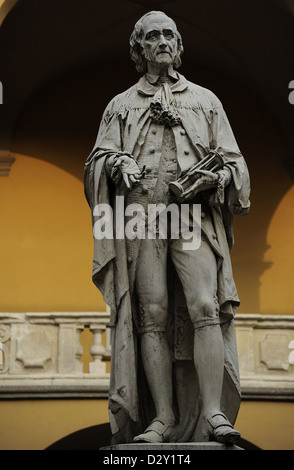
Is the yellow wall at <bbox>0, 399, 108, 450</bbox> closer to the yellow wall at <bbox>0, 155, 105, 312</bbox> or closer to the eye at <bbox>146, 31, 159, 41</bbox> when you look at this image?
A: the yellow wall at <bbox>0, 155, 105, 312</bbox>

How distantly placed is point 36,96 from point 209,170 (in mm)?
8287

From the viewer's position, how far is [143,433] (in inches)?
211

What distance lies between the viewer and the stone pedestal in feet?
16.6

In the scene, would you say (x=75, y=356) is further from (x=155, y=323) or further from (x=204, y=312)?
(x=204, y=312)

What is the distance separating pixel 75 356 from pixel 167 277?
20.3ft

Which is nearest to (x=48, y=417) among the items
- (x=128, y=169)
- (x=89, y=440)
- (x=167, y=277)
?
(x=89, y=440)

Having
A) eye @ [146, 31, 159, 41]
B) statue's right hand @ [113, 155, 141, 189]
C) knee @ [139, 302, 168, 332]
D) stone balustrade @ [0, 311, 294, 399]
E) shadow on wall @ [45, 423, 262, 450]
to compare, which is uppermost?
eye @ [146, 31, 159, 41]

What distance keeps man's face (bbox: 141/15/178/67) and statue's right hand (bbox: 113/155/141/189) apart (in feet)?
1.85

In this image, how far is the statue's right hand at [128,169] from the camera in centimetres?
551

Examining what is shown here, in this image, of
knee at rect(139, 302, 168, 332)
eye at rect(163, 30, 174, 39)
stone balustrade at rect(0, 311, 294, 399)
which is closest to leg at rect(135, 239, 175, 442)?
knee at rect(139, 302, 168, 332)

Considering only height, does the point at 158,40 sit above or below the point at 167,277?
above

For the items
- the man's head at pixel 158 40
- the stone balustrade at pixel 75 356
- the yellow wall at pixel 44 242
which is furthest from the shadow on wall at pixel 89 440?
the man's head at pixel 158 40

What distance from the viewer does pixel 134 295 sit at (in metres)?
5.56

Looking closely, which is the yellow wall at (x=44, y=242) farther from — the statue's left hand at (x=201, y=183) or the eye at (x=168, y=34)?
the statue's left hand at (x=201, y=183)
